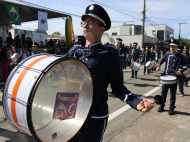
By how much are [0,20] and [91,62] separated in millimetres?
17361

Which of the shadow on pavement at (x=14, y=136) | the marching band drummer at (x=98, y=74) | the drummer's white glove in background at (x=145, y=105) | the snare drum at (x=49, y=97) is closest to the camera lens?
the snare drum at (x=49, y=97)

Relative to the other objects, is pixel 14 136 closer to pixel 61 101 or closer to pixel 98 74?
pixel 61 101

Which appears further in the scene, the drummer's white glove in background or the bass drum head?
the drummer's white glove in background

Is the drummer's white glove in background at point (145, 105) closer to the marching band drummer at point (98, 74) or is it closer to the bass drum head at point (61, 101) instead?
the marching band drummer at point (98, 74)

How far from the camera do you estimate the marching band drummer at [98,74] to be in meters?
1.81

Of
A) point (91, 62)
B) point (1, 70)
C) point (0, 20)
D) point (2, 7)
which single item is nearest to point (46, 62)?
point (91, 62)

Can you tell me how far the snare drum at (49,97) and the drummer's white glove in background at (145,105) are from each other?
1.59ft

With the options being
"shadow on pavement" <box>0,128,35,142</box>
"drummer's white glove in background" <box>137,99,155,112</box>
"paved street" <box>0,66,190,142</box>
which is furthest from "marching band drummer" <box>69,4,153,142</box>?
"shadow on pavement" <box>0,128,35,142</box>

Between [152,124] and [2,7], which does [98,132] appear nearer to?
[152,124]

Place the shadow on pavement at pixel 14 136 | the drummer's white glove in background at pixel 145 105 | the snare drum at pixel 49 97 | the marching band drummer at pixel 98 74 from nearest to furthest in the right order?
the snare drum at pixel 49 97, the drummer's white glove in background at pixel 145 105, the marching band drummer at pixel 98 74, the shadow on pavement at pixel 14 136

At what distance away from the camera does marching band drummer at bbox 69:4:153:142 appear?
5.92 feet

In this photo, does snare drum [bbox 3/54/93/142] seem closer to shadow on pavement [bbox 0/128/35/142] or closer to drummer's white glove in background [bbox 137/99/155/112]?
drummer's white glove in background [bbox 137/99/155/112]

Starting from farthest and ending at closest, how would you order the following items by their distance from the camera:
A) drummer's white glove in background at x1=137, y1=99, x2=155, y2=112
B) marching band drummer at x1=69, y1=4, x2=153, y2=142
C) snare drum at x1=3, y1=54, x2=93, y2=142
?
marching band drummer at x1=69, y1=4, x2=153, y2=142 → drummer's white glove in background at x1=137, y1=99, x2=155, y2=112 → snare drum at x1=3, y1=54, x2=93, y2=142

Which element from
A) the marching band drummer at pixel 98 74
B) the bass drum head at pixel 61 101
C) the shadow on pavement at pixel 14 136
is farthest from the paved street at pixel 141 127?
the bass drum head at pixel 61 101
